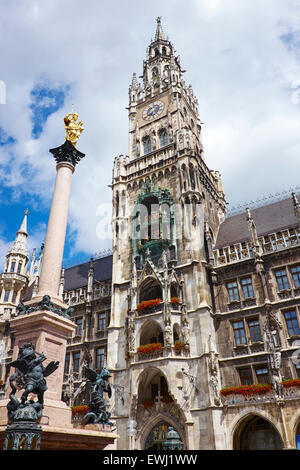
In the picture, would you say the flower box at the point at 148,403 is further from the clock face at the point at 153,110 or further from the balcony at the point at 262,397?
the clock face at the point at 153,110

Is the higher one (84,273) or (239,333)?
(84,273)

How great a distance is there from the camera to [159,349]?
76.2ft

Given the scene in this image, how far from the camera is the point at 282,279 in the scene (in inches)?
949

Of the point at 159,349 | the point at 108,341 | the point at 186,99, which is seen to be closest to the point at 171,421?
the point at 159,349

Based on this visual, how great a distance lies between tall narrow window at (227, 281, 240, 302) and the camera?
83.0 feet

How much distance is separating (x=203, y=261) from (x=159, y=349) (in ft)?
23.2

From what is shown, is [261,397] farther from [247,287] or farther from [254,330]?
[247,287]

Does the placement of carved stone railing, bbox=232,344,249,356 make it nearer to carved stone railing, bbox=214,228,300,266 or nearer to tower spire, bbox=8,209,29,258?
carved stone railing, bbox=214,228,300,266

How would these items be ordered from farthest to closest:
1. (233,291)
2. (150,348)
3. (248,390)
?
(233,291)
(150,348)
(248,390)

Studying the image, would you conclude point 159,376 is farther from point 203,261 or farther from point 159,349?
point 203,261

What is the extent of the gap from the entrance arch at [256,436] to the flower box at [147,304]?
8995 mm

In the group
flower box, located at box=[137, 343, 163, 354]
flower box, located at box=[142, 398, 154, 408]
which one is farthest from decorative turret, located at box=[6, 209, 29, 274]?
flower box, located at box=[142, 398, 154, 408]

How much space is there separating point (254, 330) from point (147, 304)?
7418mm

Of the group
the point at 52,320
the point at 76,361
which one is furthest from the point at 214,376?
the point at 76,361
